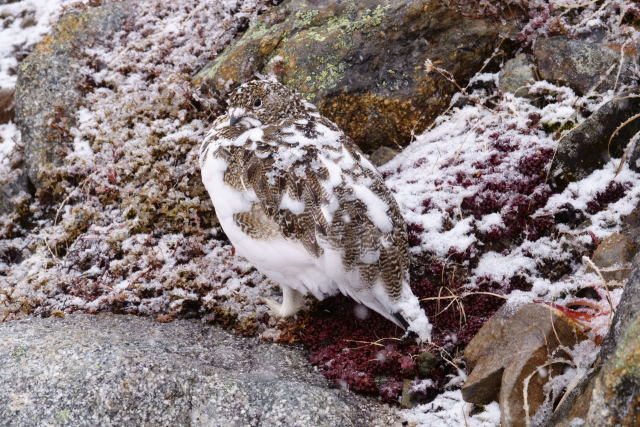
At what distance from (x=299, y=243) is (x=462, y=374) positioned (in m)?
1.09

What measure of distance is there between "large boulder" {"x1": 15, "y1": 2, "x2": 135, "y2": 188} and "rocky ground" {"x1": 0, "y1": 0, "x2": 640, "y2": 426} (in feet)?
0.07

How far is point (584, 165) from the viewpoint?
4.00m

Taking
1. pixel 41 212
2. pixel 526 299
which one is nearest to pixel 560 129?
pixel 526 299

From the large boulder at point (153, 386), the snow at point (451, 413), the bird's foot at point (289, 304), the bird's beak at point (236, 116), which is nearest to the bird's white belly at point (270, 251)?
the bird's foot at point (289, 304)

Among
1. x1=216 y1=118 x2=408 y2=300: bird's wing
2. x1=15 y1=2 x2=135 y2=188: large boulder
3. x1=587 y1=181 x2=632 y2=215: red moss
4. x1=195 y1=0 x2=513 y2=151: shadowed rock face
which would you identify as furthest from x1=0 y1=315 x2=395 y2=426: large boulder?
x1=15 y1=2 x2=135 y2=188: large boulder

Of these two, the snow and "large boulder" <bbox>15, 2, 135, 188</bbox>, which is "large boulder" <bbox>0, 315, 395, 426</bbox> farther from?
"large boulder" <bbox>15, 2, 135, 188</bbox>

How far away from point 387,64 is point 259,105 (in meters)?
1.47

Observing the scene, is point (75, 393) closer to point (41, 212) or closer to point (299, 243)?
point (299, 243)

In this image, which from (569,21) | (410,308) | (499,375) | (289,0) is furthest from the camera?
(289,0)

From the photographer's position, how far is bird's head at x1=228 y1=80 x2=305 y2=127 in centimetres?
371

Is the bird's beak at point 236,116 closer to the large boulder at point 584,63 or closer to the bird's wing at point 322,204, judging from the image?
the bird's wing at point 322,204

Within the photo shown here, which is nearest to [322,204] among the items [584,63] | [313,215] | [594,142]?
[313,215]

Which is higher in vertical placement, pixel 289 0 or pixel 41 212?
pixel 289 0

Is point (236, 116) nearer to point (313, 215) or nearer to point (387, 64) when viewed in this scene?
point (313, 215)
